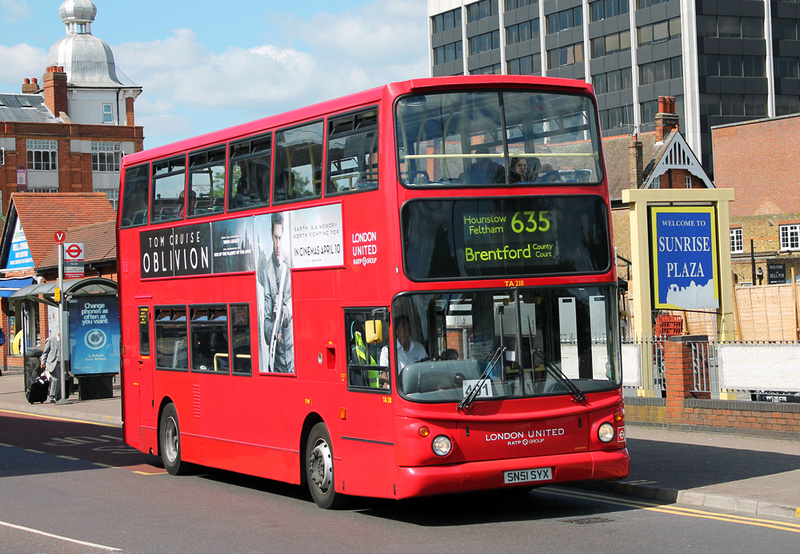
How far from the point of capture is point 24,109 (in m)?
102

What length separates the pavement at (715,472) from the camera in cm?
1086

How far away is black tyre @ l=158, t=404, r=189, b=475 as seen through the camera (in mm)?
15414

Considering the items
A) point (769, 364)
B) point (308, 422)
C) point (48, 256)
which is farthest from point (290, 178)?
point (48, 256)

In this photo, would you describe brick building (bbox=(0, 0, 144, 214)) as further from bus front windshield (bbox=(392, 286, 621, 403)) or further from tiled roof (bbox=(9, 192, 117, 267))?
bus front windshield (bbox=(392, 286, 621, 403))

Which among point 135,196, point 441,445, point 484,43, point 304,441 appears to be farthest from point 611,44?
point 441,445

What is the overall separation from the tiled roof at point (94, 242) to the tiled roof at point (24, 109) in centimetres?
6047

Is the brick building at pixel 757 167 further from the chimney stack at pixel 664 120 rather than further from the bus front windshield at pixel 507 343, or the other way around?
the bus front windshield at pixel 507 343

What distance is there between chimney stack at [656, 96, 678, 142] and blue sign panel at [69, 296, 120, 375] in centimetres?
4070

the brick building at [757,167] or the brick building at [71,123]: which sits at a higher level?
the brick building at [71,123]

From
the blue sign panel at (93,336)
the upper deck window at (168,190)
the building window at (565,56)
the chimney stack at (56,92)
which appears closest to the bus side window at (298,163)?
the upper deck window at (168,190)

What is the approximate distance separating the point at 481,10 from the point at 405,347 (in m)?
90.2

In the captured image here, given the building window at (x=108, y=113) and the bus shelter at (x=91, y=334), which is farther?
the building window at (x=108, y=113)

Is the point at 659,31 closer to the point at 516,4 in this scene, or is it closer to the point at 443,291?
the point at 516,4

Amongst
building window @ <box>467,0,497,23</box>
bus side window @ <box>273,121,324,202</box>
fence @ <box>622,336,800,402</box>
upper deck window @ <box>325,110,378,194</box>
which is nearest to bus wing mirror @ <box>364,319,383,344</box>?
upper deck window @ <box>325,110,378,194</box>
